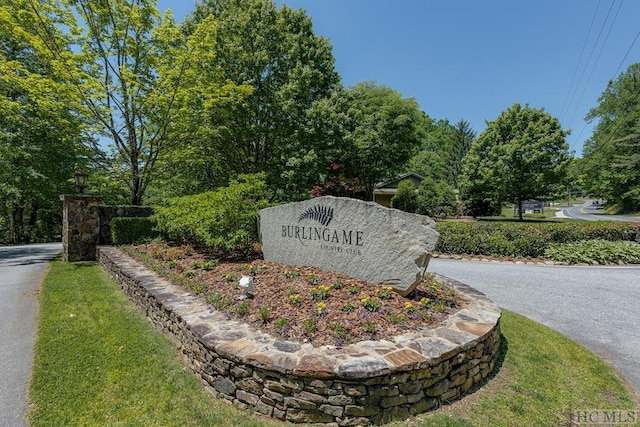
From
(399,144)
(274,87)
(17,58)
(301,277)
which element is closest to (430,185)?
(399,144)

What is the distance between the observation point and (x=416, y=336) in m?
2.83

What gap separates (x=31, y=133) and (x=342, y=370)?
16.6 meters

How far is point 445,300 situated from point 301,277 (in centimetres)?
201

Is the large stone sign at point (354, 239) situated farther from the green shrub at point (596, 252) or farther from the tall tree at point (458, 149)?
the tall tree at point (458, 149)

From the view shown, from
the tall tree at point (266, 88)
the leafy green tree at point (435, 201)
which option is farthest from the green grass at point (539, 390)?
the leafy green tree at point (435, 201)

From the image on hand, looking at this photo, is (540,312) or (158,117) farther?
(158,117)

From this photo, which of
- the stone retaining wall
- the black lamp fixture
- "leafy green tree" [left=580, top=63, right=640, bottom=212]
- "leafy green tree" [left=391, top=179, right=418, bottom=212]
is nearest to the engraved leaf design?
the stone retaining wall

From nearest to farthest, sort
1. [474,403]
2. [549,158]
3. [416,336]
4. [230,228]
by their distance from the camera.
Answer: [474,403] < [416,336] < [230,228] < [549,158]

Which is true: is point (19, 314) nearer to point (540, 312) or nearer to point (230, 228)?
point (230, 228)

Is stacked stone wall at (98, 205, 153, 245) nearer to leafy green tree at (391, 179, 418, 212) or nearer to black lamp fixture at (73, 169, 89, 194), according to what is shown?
black lamp fixture at (73, 169, 89, 194)

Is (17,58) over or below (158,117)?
over

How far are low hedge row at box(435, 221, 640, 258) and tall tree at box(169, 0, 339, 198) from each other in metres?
6.87

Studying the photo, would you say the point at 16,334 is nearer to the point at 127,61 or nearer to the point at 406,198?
the point at 127,61

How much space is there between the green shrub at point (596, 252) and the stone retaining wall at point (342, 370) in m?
6.74
